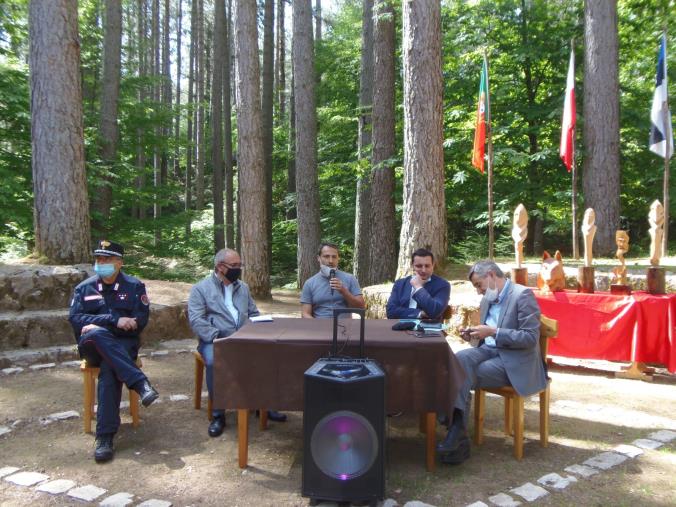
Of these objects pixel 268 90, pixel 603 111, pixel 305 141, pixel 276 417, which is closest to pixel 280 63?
pixel 268 90

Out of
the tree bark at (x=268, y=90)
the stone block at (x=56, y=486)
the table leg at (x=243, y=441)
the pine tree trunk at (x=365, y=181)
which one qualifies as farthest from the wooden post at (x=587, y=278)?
the tree bark at (x=268, y=90)

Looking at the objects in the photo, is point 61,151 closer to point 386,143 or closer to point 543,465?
point 386,143

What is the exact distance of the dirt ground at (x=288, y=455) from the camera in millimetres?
3080

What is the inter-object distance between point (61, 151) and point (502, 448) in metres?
6.90

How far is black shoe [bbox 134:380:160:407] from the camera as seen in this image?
377cm

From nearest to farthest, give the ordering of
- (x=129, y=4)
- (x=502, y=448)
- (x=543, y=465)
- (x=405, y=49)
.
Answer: (x=543, y=465), (x=502, y=448), (x=405, y=49), (x=129, y=4)

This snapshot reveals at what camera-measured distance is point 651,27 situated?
11.5m

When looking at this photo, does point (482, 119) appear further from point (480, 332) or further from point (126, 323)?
point (126, 323)

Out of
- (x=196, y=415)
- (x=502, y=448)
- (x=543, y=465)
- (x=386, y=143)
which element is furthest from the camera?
(x=386, y=143)

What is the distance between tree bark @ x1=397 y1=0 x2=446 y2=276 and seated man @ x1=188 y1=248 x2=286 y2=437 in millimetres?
3438

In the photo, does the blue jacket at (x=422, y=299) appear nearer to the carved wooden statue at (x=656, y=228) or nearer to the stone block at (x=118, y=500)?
the stone block at (x=118, y=500)

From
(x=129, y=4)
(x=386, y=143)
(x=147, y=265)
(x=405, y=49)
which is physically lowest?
(x=147, y=265)

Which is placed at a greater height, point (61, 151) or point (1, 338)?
point (61, 151)

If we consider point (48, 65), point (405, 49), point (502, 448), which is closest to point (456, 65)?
point (405, 49)
